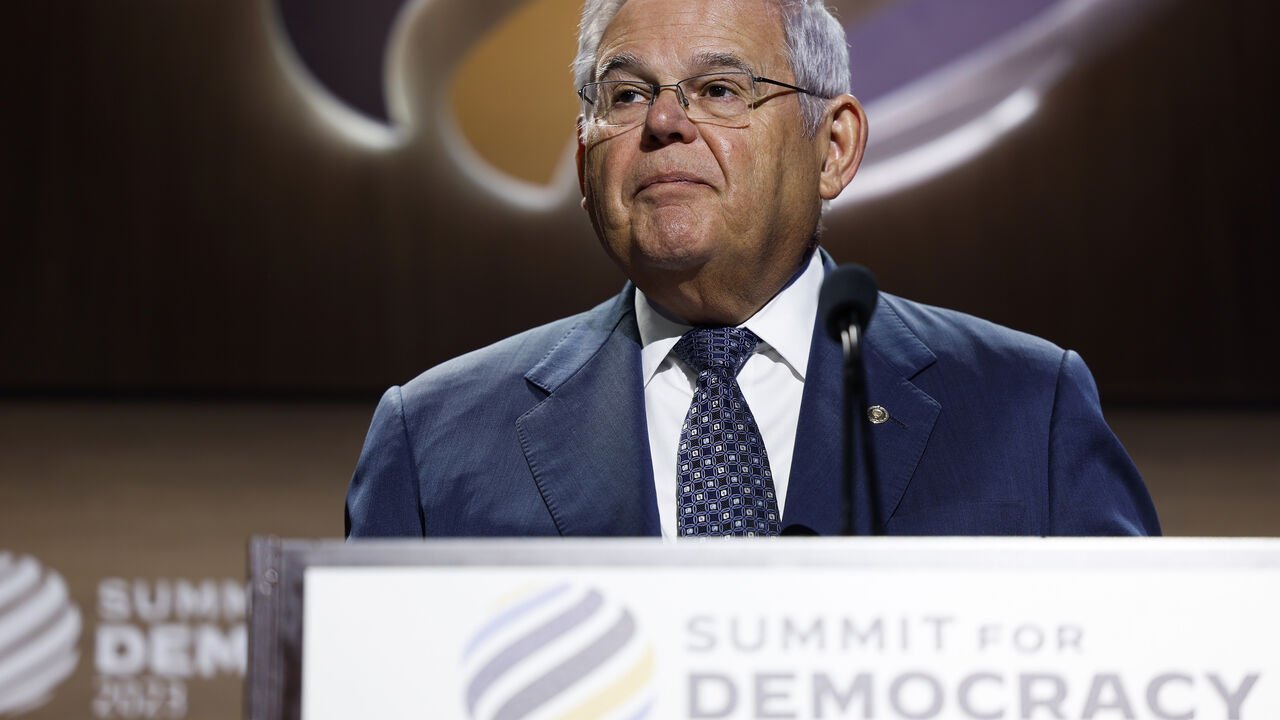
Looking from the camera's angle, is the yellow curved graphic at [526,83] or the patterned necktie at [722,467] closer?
the patterned necktie at [722,467]

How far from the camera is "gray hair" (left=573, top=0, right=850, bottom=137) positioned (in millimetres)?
1503

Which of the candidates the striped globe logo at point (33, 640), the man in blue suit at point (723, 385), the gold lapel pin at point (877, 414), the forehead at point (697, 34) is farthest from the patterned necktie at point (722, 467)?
the striped globe logo at point (33, 640)

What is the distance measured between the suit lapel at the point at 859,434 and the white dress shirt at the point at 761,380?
34mm

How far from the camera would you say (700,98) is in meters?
1.44

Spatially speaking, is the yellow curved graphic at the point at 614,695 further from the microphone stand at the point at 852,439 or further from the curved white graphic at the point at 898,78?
the curved white graphic at the point at 898,78

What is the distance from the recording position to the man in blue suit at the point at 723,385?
1321mm

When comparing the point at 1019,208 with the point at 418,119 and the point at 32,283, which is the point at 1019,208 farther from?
the point at 32,283

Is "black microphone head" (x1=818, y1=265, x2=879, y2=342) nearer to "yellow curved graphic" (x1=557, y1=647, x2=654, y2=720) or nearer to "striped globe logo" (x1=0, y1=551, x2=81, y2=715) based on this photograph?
"yellow curved graphic" (x1=557, y1=647, x2=654, y2=720)

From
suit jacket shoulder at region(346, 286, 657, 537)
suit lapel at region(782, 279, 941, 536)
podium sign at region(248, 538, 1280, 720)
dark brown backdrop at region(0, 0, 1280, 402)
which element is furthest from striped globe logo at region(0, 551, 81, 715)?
podium sign at region(248, 538, 1280, 720)

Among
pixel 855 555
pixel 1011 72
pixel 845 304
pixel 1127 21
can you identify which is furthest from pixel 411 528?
pixel 1127 21

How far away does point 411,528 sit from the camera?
143 cm

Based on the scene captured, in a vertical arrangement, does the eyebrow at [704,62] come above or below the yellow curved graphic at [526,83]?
below

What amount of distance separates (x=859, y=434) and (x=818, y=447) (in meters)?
0.06

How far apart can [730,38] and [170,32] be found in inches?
77.2
